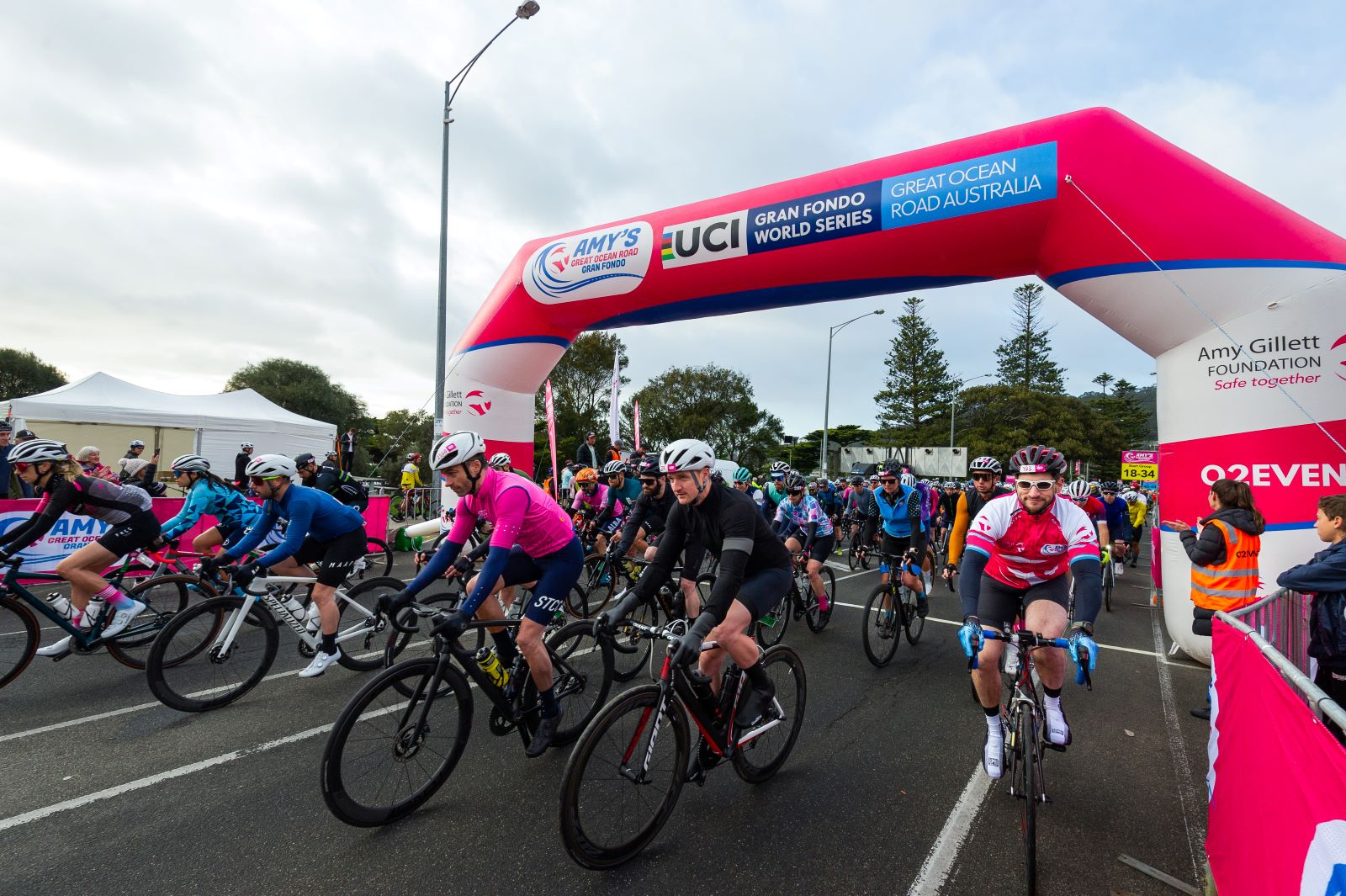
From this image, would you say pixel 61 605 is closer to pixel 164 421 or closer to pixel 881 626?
pixel 881 626

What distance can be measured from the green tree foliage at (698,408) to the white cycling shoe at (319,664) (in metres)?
40.5

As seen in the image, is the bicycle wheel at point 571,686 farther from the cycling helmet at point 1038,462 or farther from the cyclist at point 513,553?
the cycling helmet at point 1038,462

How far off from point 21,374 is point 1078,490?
71018mm

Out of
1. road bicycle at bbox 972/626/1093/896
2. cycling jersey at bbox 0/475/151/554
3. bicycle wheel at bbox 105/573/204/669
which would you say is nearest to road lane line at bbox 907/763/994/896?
road bicycle at bbox 972/626/1093/896

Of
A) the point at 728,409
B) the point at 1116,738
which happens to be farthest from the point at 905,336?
the point at 1116,738

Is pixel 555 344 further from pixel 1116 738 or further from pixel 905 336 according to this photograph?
pixel 905 336

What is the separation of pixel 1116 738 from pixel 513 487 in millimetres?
4518

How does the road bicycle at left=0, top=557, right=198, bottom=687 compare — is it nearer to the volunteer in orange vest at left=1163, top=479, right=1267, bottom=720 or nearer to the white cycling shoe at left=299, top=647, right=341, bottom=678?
the white cycling shoe at left=299, top=647, right=341, bottom=678

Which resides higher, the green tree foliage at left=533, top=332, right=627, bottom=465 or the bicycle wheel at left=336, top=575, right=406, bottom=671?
the green tree foliage at left=533, top=332, right=627, bottom=465

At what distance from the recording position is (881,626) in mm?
5777

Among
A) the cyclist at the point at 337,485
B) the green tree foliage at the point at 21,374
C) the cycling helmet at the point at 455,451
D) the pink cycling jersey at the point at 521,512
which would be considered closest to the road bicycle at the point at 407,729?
the pink cycling jersey at the point at 521,512

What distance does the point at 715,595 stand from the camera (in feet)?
9.86

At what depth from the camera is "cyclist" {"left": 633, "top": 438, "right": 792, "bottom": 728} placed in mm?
3209

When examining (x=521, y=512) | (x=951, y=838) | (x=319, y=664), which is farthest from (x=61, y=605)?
(x=951, y=838)
